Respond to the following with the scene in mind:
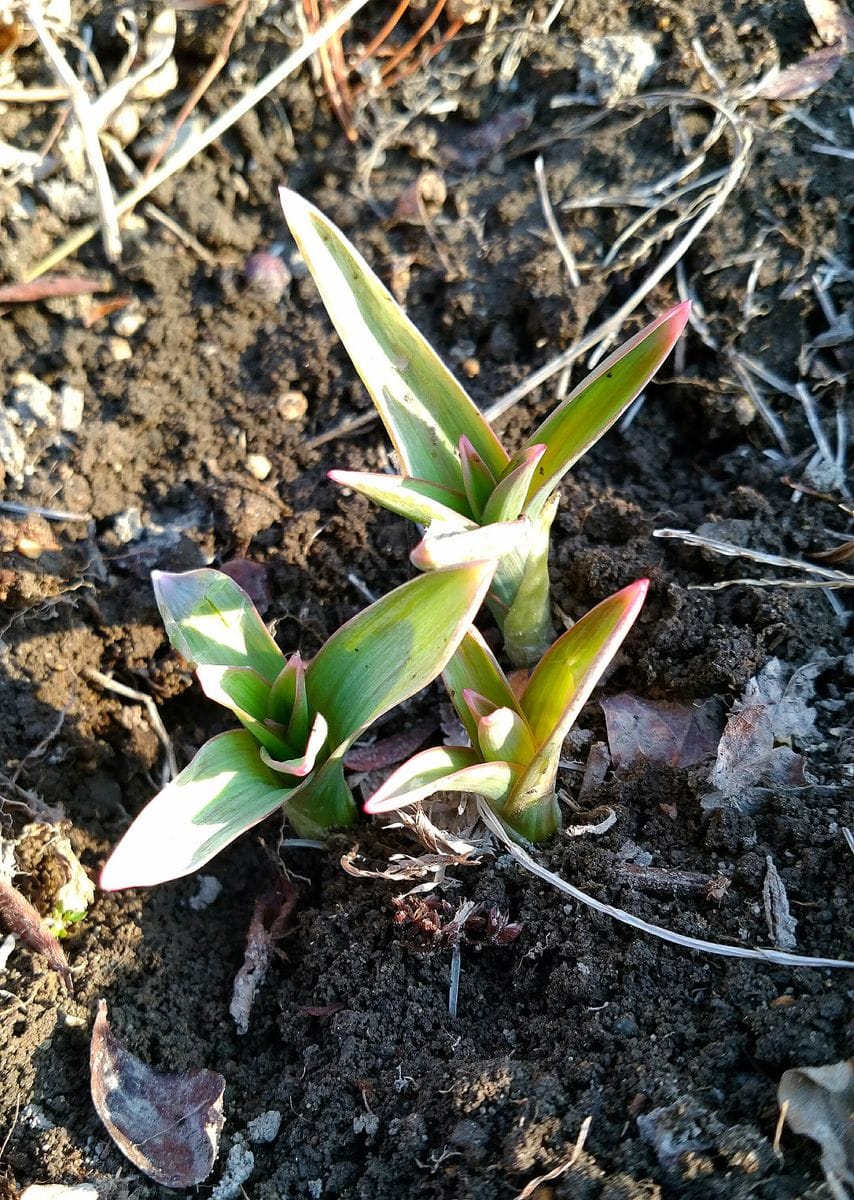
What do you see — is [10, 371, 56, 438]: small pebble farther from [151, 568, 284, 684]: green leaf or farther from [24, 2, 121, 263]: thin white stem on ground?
[151, 568, 284, 684]: green leaf

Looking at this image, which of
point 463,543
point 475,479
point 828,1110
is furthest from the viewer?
point 475,479

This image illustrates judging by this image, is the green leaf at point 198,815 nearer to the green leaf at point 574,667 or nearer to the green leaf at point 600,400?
the green leaf at point 574,667

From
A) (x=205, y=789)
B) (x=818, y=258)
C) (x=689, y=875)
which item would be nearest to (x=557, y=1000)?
(x=689, y=875)

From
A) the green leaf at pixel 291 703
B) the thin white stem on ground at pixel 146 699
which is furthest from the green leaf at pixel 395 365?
the thin white stem on ground at pixel 146 699

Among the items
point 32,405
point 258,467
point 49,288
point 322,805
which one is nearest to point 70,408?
point 32,405

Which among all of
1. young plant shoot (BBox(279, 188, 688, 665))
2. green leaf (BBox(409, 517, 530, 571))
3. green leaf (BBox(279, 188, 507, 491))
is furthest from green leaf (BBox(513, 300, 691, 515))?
green leaf (BBox(409, 517, 530, 571))

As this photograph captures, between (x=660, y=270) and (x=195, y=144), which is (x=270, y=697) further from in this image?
(x=195, y=144)
